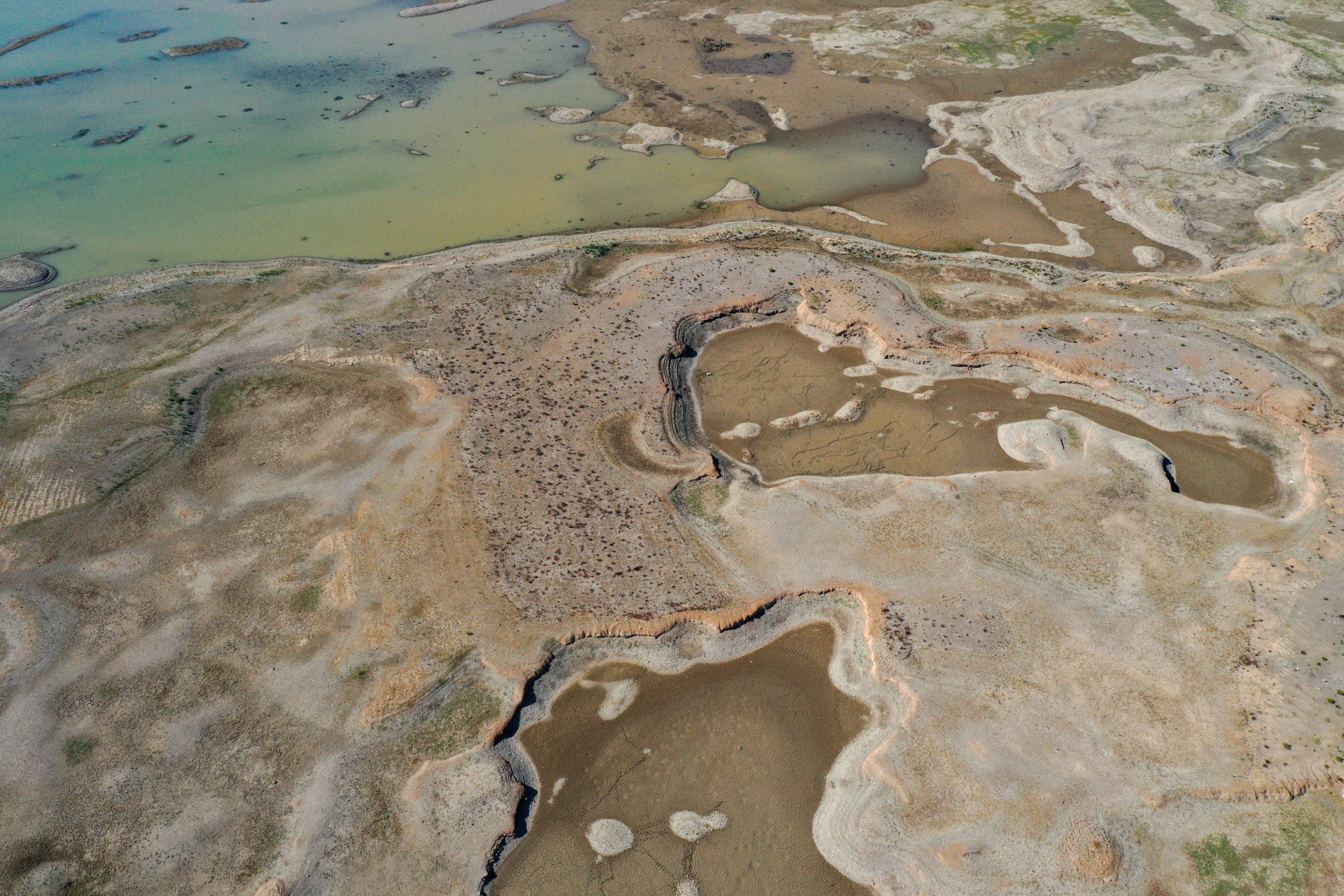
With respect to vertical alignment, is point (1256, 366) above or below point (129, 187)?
below

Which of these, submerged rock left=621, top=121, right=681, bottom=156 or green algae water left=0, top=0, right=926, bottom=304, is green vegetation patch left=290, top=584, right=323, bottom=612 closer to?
green algae water left=0, top=0, right=926, bottom=304

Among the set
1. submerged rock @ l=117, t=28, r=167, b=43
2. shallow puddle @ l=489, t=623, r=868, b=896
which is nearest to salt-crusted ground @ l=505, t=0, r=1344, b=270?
shallow puddle @ l=489, t=623, r=868, b=896

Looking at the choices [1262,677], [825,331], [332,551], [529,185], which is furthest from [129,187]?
[1262,677]

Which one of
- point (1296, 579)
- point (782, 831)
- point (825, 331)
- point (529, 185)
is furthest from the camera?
point (529, 185)

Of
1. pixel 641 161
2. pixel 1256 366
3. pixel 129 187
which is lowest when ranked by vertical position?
pixel 1256 366

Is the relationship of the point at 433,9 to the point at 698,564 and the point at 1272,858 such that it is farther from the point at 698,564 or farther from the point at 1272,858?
the point at 1272,858

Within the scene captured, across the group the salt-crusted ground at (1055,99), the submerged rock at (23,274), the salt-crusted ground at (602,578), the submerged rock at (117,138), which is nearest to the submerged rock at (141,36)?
the submerged rock at (117,138)

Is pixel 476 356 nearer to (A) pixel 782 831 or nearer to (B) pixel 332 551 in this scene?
(B) pixel 332 551
